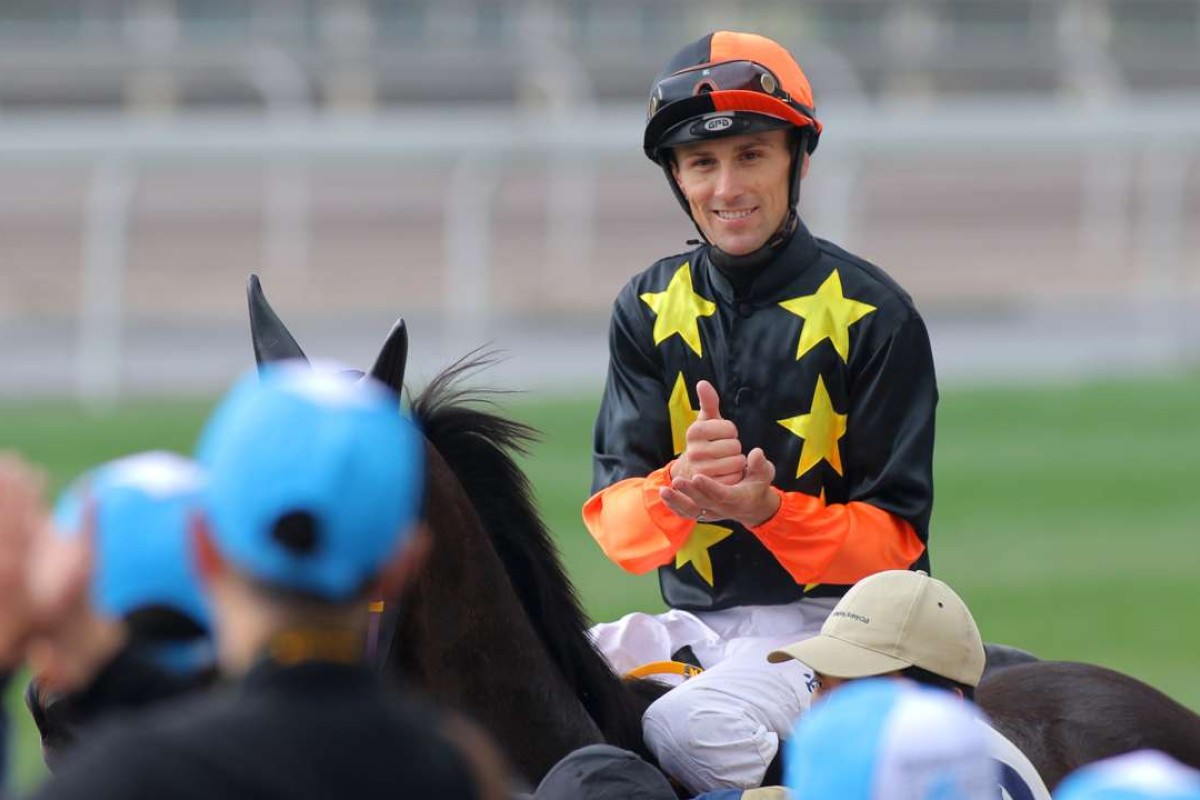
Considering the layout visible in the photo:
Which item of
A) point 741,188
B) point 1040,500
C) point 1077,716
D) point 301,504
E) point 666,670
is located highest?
point 741,188

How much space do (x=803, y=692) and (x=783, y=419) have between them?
1.63ft

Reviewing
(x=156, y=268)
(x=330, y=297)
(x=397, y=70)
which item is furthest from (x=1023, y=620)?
(x=397, y=70)

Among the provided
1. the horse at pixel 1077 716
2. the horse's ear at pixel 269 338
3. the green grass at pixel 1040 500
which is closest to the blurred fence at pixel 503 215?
the green grass at pixel 1040 500

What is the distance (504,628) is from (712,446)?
1.42 ft

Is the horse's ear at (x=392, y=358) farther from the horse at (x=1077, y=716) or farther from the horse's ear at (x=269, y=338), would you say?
the horse at (x=1077, y=716)

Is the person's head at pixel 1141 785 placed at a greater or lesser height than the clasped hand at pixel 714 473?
lesser

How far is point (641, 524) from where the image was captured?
11.4 feet

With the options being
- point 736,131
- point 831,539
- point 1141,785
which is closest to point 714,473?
point 831,539

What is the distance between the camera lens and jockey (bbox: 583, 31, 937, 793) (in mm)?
3441

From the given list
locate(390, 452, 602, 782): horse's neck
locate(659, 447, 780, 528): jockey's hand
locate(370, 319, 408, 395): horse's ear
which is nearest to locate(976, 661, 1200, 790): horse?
locate(659, 447, 780, 528): jockey's hand

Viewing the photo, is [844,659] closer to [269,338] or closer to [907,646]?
[907,646]

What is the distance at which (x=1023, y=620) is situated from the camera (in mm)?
9906

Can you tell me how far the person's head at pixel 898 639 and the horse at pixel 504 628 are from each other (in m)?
0.41

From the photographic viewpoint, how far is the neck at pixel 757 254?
11.7 ft
